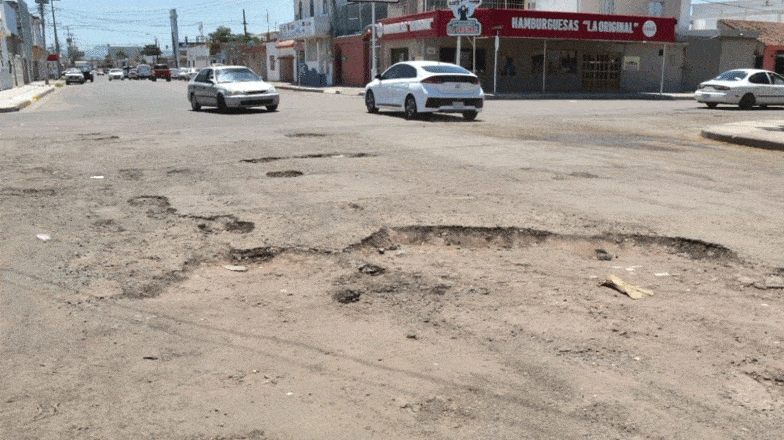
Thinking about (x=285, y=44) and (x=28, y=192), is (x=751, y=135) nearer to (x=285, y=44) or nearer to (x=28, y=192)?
(x=28, y=192)

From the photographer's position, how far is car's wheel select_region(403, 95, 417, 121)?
18.6 metres

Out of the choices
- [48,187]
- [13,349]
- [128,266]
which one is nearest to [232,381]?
[13,349]

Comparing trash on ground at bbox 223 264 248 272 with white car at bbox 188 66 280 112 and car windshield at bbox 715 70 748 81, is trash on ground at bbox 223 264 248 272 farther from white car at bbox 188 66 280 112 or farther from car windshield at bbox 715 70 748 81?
car windshield at bbox 715 70 748 81

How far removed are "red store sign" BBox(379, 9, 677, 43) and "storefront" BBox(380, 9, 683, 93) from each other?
0.05 metres

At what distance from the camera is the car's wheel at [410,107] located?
61.0 ft

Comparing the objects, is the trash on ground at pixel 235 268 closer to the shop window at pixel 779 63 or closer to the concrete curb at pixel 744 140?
the concrete curb at pixel 744 140

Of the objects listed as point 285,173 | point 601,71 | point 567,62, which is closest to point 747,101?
point 567,62

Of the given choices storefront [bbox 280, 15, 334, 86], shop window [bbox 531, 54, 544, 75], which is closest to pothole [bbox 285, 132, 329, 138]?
shop window [bbox 531, 54, 544, 75]

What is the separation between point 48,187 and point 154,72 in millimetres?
77835

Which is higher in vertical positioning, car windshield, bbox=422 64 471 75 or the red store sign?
the red store sign

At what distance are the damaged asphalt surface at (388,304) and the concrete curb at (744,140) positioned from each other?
14.4ft

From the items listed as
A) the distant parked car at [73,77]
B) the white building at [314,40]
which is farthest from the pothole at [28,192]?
the distant parked car at [73,77]

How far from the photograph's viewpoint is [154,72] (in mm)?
80812

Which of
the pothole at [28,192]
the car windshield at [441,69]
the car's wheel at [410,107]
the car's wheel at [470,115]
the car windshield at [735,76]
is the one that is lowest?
the pothole at [28,192]
